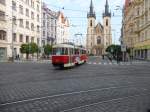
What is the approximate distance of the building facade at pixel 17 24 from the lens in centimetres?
5725

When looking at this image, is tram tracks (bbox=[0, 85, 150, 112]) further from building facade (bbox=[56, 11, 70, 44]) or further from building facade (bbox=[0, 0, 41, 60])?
building facade (bbox=[56, 11, 70, 44])

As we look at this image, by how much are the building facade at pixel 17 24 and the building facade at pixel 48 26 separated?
9.94 metres

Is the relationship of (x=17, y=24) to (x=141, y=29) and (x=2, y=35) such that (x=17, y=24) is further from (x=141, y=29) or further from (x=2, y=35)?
(x=141, y=29)

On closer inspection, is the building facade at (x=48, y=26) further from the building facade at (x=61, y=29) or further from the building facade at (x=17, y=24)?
the building facade at (x=17, y=24)

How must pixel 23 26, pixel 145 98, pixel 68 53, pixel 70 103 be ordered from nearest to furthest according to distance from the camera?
pixel 70 103 → pixel 145 98 → pixel 68 53 → pixel 23 26

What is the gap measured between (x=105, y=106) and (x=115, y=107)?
13.3 inches

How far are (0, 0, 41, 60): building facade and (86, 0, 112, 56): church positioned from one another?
72.0 meters

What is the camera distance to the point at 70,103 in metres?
10.4

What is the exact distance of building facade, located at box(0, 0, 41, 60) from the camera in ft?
188

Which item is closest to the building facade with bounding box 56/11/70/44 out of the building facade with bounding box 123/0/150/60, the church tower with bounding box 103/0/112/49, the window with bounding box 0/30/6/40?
the church tower with bounding box 103/0/112/49

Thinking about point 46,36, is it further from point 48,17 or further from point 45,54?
point 45,54

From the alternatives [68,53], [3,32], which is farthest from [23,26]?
[68,53]

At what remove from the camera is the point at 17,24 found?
6300cm

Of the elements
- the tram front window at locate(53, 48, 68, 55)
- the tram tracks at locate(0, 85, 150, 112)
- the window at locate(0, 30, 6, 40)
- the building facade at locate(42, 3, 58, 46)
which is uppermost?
the building facade at locate(42, 3, 58, 46)
